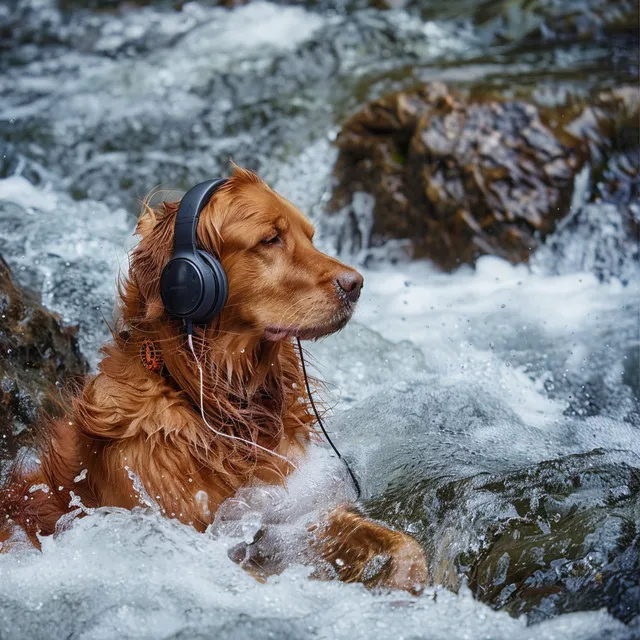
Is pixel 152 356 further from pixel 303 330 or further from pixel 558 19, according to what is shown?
pixel 558 19

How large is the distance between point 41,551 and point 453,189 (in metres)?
4.62

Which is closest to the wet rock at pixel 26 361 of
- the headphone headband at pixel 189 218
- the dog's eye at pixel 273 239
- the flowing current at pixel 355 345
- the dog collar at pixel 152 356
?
the flowing current at pixel 355 345

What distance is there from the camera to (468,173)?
22.8 ft

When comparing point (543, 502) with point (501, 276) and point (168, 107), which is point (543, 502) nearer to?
point (501, 276)

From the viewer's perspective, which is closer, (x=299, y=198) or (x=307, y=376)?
(x=307, y=376)

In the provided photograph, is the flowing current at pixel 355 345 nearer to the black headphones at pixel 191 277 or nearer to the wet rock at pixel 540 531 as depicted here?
the wet rock at pixel 540 531

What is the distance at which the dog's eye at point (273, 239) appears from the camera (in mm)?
3262

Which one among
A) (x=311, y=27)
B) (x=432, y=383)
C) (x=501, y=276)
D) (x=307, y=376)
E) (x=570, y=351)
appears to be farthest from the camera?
(x=311, y=27)

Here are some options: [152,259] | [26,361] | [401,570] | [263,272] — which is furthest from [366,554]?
[26,361]

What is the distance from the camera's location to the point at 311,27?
32.4 feet

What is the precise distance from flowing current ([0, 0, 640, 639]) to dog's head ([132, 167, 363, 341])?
2.00 feet

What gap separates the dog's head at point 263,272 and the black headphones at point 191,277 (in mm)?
70

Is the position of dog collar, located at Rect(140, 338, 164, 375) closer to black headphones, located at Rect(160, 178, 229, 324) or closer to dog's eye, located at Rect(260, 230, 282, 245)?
black headphones, located at Rect(160, 178, 229, 324)

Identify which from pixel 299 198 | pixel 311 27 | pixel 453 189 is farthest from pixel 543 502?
pixel 311 27
